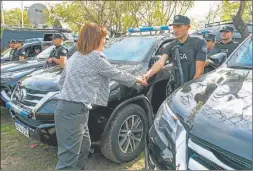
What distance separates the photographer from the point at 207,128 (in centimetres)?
160

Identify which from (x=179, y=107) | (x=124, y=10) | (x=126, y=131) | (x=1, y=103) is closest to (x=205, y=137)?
(x=179, y=107)

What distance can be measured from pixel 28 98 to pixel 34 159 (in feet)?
2.61

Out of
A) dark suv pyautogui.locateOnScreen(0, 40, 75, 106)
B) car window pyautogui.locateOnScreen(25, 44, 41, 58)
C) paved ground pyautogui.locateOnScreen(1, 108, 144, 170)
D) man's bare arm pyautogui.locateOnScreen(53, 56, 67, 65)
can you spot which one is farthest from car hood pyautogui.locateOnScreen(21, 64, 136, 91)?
car window pyautogui.locateOnScreen(25, 44, 41, 58)

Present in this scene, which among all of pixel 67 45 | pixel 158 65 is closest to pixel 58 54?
pixel 67 45

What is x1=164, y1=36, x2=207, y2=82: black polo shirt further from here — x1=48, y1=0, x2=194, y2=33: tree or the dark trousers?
x1=48, y1=0, x2=194, y2=33: tree

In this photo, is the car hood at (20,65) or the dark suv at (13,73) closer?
the dark suv at (13,73)

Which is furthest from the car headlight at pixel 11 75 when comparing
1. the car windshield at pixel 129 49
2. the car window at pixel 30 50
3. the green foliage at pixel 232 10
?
the green foliage at pixel 232 10

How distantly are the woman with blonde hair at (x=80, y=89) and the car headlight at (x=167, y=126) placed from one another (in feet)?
2.22

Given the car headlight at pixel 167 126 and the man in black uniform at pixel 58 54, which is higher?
the man in black uniform at pixel 58 54

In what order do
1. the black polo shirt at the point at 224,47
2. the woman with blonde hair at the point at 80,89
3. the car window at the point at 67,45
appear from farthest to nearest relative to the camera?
the car window at the point at 67,45 < the black polo shirt at the point at 224,47 < the woman with blonde hair at the point at 80,89

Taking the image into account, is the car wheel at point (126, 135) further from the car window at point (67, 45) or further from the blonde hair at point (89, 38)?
the car window at point (67, 45)

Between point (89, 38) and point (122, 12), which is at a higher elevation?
point (122, 12)

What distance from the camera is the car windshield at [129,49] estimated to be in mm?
3955

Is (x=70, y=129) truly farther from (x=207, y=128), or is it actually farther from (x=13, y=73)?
(x=13, y=73)
